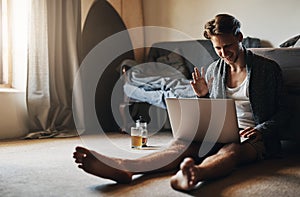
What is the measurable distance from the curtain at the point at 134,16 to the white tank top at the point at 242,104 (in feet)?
6.47

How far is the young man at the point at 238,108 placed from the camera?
1510 millimetres

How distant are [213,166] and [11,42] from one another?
229 centimetres

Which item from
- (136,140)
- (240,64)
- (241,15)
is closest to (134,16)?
(241,15)

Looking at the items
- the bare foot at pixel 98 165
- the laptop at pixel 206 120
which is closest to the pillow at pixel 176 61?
the laptop at pixel 206 120

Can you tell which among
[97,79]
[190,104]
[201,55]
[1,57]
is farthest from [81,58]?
[190,104]

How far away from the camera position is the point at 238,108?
1979 millimetres

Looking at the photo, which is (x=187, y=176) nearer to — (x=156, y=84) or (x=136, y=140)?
(x=136, y=140)

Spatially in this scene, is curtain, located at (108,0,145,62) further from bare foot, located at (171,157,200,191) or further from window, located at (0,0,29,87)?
bare foot, located at (171,157,200,191)

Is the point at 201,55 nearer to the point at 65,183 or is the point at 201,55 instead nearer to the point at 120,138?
the point at 120,138

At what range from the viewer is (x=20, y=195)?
1.42m

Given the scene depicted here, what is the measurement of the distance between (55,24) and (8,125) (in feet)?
2.77

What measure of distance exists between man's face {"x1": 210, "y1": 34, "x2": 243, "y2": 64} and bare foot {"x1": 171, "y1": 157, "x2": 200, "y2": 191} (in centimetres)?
66

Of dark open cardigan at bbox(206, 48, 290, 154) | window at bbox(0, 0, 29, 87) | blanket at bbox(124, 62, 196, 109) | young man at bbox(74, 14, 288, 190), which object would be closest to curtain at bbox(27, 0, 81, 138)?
window at bbox(0, 0, 29, 87)

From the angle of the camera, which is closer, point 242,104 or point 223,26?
point 223,26
